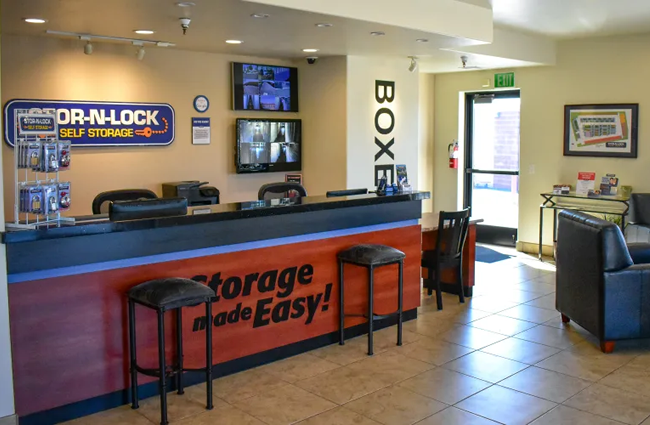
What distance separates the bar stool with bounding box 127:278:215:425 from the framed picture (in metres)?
6.15

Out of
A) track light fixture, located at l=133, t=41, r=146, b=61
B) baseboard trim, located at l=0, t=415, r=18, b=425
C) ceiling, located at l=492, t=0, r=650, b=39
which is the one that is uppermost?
ceiling, located at l=492, t=0, r=650, b=39

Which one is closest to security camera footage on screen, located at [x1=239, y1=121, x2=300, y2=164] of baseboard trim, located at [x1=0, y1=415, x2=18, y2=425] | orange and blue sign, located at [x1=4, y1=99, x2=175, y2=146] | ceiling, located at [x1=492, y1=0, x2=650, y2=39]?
orange and blue sign, located at [x1=4, y1=99, x2=175, y2=146]

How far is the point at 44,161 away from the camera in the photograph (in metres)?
3.76

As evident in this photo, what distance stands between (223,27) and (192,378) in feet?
9.22

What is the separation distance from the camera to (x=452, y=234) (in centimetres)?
630

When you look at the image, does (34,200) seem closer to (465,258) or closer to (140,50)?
(140,50)

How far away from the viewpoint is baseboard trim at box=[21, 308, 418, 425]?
380 cm

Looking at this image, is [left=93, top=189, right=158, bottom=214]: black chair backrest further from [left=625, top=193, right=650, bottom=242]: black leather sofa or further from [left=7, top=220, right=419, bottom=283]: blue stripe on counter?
[left=625, top=193, right=650, bottom=242]: black leather sofa

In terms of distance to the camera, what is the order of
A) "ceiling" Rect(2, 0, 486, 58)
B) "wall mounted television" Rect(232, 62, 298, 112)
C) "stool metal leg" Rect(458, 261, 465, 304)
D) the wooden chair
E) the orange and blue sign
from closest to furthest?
"ceiling" Rect(2, 0, 486, 58) → the orange and blue sign → the wooden chair → "stool metal leg" Rect(458, 261, 465, 304) → "wall mounted television" Rect(232, 62, 298, 112)

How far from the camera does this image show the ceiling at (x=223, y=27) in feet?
14.9

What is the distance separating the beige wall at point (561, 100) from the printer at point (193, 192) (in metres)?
4.43

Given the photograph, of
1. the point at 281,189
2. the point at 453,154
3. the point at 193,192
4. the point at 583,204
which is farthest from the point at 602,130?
the point at 193,192

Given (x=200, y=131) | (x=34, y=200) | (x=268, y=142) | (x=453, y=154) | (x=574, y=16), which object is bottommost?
(x=34, y=200)

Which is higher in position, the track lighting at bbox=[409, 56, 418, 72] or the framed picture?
the track lighting at bbox=[409, 56, 418, 72]
